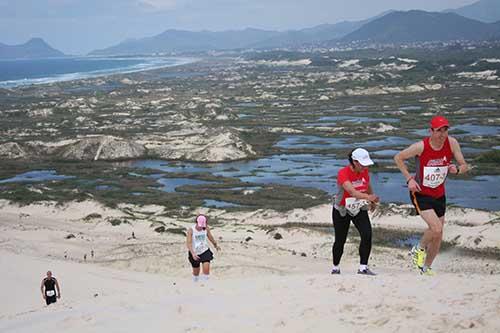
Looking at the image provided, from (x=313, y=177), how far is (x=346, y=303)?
31.2 m

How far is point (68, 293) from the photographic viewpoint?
14484 mm

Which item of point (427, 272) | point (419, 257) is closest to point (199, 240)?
point (419, 257)

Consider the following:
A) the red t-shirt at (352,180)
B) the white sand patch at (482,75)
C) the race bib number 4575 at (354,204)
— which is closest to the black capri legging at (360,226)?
the race bib number 4575 at (354,204)

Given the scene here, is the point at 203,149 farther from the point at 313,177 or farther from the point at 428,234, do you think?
the point at 428,234

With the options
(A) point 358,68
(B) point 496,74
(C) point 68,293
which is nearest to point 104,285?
(C) point 68,293

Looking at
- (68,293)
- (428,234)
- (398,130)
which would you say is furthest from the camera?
(398,130)

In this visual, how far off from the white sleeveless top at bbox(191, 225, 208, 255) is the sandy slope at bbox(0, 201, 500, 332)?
83 centimetres

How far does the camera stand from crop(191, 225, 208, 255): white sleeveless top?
10180 millimetres

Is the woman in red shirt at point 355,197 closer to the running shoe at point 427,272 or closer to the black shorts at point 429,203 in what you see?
the black shorts at point 429,203

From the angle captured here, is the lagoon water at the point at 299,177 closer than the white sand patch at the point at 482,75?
Yes

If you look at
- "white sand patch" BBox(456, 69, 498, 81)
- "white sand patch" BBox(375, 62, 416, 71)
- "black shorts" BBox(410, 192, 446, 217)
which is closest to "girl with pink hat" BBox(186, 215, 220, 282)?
"black shorts" BBox(410, 192, 446, 217)

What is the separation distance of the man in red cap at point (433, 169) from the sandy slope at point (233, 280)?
0.89 meters

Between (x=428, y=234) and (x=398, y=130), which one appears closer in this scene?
(x=428, y=234)

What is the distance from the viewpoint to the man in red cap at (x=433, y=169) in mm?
7109
